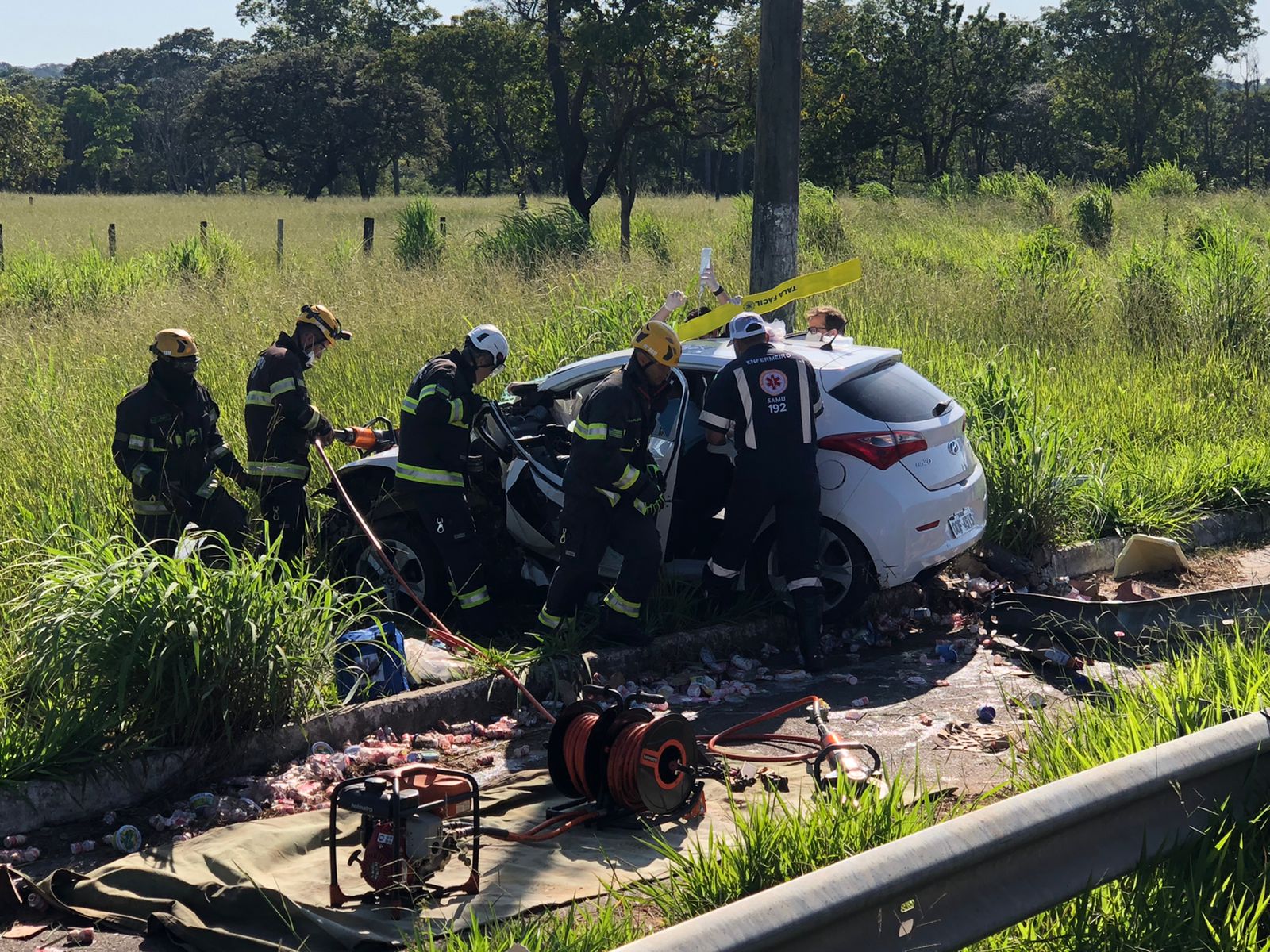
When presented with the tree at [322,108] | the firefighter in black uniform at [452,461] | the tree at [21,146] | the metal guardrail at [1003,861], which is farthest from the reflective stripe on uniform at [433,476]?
the tree at [21,146]

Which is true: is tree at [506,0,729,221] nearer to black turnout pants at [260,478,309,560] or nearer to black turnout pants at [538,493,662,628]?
black turnout pants at [260,478,309,560]

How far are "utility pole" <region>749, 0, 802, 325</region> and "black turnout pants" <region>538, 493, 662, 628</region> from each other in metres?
3.15

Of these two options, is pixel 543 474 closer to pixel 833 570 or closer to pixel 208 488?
pixel 833 570

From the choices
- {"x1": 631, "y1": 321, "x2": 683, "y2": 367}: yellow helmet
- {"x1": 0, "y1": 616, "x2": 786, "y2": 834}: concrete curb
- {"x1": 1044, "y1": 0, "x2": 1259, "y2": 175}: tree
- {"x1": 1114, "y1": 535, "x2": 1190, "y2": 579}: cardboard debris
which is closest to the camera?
{"x1": 0, "y1": 616, "x2": 786, "y2": 834}: concrete curb

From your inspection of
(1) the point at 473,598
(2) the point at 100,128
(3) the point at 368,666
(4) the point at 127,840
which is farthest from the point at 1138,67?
(2) the point at 100,128

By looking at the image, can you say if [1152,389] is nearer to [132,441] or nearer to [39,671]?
[132,441]

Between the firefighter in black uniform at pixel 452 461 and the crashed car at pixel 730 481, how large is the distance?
0.22 metres

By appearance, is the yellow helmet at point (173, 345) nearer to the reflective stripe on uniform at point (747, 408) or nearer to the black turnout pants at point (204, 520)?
the black turnout pants at point (204, 520)

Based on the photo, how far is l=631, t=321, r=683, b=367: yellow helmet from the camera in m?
6.67

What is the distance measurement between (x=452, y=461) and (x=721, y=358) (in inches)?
64.8

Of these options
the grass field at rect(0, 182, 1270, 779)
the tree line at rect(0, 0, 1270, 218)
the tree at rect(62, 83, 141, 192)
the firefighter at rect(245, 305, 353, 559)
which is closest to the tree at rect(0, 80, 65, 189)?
the tree line at rect(0, 0, 1270, 218)

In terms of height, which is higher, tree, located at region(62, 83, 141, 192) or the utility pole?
tree, located at region(62, 83, 141, 192)

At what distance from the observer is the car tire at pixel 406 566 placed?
7.58 meters

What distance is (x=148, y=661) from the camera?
5301 mm
